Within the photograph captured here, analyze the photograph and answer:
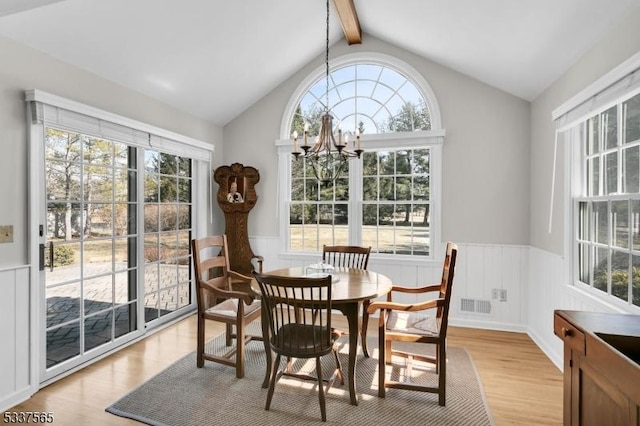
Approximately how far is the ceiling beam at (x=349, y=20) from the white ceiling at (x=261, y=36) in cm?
10

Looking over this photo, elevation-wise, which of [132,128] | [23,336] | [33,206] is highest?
[132,128]

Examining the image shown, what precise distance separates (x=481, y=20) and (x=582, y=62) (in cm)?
84

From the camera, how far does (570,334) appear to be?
1419 millimetres

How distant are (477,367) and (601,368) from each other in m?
1.96

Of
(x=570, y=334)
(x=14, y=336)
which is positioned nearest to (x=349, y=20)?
(x=570, y=334)

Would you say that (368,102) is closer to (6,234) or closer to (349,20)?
(349,20)

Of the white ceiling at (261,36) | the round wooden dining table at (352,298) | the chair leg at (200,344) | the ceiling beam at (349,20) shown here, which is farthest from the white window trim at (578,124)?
the chair leg at (200,344)

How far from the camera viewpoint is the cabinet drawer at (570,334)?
1336 millimetres

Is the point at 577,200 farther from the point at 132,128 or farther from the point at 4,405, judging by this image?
the point at 4,405

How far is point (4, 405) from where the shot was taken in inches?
91.1

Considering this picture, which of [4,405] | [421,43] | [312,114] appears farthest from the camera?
[312,114]

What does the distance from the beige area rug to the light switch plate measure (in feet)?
4.37

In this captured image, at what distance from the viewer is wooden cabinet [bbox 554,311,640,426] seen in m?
1.06

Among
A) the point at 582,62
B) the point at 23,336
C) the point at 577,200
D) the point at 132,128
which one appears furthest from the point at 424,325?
→ the point at 132,128
